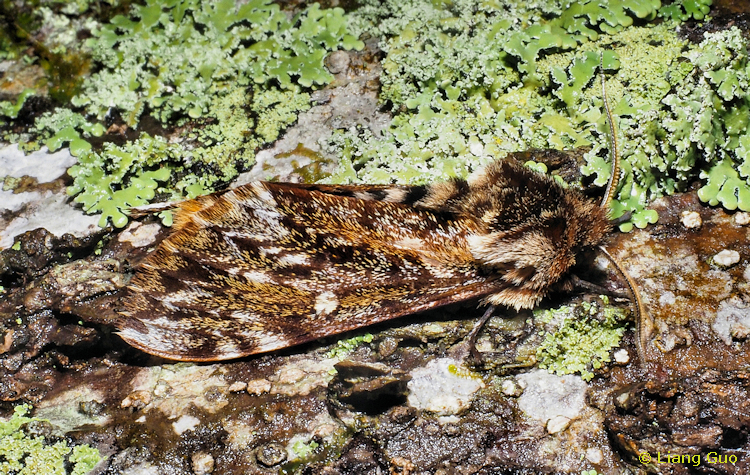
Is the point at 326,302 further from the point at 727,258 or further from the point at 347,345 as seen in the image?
the point at 727,258

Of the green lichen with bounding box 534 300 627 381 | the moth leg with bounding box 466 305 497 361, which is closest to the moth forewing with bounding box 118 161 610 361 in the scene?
the moth leg with bounding box 466 305 497 361

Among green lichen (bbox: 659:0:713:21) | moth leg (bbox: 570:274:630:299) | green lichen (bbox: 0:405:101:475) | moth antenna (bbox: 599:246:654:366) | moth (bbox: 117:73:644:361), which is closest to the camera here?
green lichen (bbox: 0:405:101:475)

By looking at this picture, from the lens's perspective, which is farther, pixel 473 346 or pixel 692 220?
pixel 692 220

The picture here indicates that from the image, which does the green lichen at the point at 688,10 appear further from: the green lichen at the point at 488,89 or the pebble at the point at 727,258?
the pebble at the point at 727,258

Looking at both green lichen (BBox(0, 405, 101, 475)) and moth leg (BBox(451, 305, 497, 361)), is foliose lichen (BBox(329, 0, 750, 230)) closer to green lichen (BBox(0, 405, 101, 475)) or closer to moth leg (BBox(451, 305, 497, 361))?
moth leg (BBox(451, 305, 497, 361))

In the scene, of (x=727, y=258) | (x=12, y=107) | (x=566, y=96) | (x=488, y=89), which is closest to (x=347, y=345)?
(x=488, y=89)

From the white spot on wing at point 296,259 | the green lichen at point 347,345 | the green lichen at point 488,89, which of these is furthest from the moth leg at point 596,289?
the white spot on wing at point 296,259
